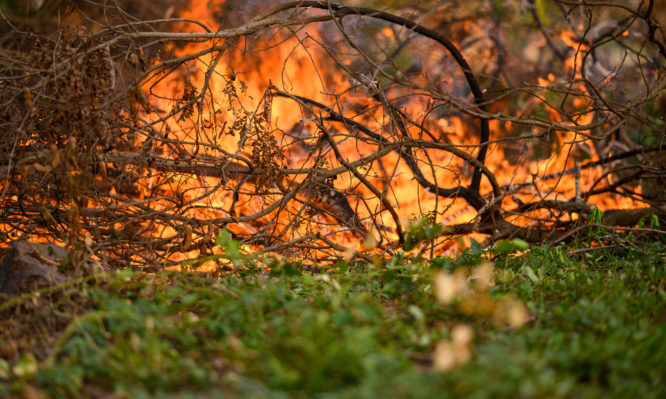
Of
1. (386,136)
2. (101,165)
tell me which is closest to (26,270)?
(101,165)

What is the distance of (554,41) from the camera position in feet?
15.9

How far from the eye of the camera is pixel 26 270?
2104mm

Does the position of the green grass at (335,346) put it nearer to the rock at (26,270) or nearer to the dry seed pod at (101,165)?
the rock at (26,270)

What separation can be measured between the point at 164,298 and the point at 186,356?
456mm

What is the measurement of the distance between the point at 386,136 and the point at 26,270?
9.26 ft

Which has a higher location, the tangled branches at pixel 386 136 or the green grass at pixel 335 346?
the tangled branches at pixel 386 136

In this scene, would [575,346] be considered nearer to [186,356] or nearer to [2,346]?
[186,356]

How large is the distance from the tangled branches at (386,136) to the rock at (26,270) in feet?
1.64

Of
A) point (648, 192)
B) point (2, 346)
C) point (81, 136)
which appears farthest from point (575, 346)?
point (648, 192)

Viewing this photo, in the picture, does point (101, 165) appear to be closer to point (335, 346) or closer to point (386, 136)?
point (335, 346)

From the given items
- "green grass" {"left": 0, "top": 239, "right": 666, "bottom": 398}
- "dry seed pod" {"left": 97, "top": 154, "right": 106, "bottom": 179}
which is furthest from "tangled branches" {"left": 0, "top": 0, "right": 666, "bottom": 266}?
"green grass" {"left": 0, "top": 239, "right": 666, "bottom": 398}

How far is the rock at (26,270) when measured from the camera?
6.58 ft

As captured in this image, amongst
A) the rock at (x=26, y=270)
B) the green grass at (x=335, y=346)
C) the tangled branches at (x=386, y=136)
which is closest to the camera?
the green grass at (x=335, y=346)

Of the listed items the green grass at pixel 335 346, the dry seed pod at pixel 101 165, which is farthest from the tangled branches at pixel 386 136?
the green grass at pixel 335 346
